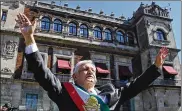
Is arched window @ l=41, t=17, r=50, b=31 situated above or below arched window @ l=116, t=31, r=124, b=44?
above

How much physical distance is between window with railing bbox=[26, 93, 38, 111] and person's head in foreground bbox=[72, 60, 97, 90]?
1234cm

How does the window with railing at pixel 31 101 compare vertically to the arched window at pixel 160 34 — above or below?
below

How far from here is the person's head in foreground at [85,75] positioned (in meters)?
2.64

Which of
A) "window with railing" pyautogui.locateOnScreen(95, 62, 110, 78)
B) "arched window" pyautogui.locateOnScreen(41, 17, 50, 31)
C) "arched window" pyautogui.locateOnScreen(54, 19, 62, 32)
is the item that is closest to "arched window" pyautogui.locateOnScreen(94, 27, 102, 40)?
"window with railing" pyautogui.locateOnScreen(95, 62, 110, 78)

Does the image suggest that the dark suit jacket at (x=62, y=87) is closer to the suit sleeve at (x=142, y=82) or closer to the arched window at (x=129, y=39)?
the suit sleeve at (x=142, y=82)

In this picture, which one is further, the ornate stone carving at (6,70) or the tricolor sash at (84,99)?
the ornate stone carving at (6,70)

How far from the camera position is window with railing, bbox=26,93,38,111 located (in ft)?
46.6

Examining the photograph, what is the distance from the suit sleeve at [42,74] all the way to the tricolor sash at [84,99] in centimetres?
16

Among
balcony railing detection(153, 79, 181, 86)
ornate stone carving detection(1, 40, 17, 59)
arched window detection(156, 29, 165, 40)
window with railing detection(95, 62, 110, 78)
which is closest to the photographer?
ornate stone carving detection(1, 40, 17, 59)

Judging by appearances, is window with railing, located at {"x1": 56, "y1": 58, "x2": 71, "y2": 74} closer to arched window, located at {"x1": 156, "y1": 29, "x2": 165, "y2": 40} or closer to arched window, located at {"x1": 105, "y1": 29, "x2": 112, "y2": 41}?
arched window, located at {"x1": 105, "y1": 29, "x2": 112, "y2": 41}

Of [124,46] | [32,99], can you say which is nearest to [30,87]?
[32,99]

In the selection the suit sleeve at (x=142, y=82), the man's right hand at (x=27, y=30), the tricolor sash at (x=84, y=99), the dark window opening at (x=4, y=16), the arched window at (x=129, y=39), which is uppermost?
the dark window opening at (x=4, y=16)

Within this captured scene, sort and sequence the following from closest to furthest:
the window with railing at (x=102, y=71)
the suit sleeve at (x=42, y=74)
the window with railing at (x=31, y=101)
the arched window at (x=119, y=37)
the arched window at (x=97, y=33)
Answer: the suit sleeve at (x=42, y=74) → the window with railing at (x=31, y=101) → the window with railing at (x=102, y=71) → the arched window at (x=97, y=33) → the arched window at (x=119, y=37)

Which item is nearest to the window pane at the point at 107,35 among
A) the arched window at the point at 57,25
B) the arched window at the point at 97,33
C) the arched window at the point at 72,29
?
the arched window at the point at 97,33
